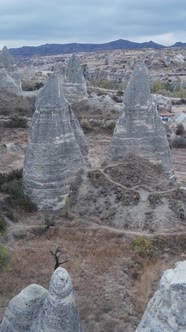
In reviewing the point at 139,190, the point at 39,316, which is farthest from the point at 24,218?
the point at 39,316

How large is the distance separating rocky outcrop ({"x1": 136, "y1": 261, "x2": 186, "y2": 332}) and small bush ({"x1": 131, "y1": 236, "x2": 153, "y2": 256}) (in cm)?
1198

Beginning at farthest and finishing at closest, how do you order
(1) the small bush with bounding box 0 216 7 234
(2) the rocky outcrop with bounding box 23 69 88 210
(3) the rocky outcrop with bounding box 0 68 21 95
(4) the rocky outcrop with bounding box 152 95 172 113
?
1. (4) the rocky outcrop with bounding box 152 95 172 113
2. (3) the rocky outcrop with bounding box 0 68 21 95
3. (2) the rocky outcrop with bounding box 23 69 88 210
4. (1) the small bush with bounding box 0 216 7 234

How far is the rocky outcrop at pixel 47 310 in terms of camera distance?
40.7ft

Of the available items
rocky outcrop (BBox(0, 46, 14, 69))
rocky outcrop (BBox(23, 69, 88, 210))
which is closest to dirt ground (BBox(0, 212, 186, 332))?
rocky outcrop (BBox(23, 69, 88, 210))

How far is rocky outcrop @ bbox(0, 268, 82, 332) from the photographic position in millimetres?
12406

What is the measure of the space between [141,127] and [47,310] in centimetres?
1653

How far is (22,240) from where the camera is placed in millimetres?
23000

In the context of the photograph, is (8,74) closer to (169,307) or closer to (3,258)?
(3,258)

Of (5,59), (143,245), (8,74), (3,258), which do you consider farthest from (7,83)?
(3,258)

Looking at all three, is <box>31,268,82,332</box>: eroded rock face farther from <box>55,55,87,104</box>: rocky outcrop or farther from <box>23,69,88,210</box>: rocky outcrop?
<box>55,55,87,104</box>: rocky outcrop

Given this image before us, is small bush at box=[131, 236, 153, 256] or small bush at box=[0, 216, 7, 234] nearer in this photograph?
small bush at box=[131, 236, 153, 256]

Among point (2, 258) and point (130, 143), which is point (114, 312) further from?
point (130, 143)

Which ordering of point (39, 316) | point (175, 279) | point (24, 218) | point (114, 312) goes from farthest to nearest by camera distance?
point (24, 218), point (114, 312), point (39, 316), point (175, 279)

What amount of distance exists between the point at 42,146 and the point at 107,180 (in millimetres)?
4002
